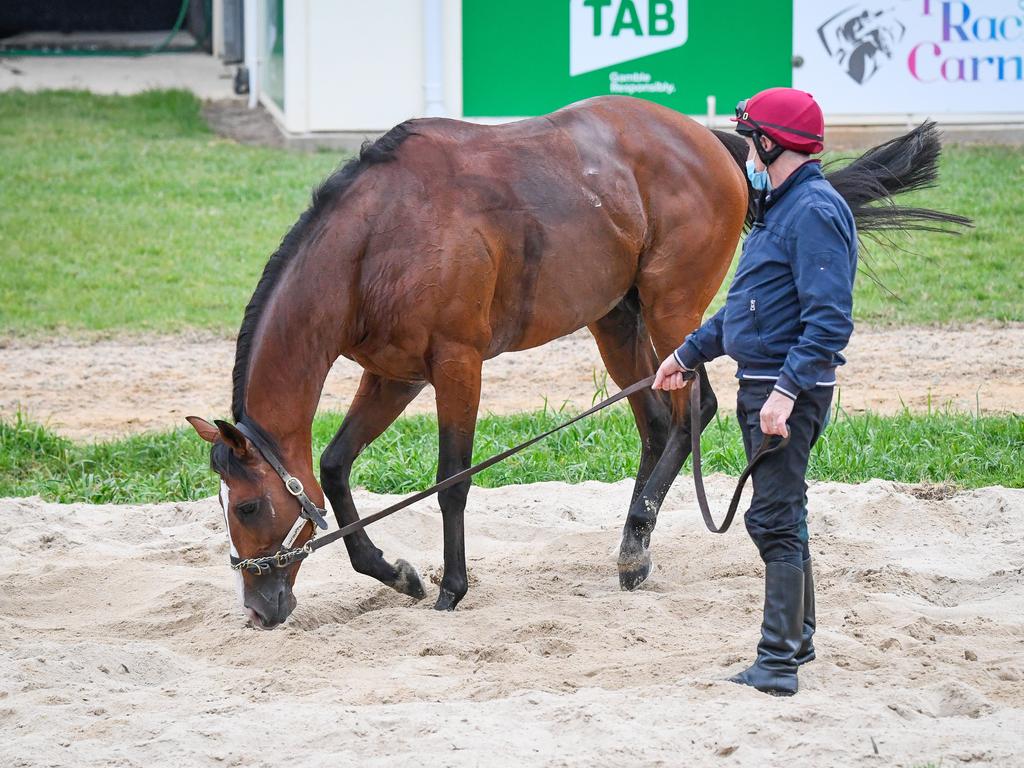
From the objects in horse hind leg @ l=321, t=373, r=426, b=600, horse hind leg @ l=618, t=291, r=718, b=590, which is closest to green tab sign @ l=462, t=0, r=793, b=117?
horse hind leg @ l=618, t=291, r=718, b=590

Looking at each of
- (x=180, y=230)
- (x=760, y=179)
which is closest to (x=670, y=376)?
(x=760, y=179)

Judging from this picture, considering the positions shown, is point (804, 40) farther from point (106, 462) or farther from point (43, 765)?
point (43, 765)

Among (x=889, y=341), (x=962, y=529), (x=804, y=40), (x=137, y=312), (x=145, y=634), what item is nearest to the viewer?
(x=145, y=634)

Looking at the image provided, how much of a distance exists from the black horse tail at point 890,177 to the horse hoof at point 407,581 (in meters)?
2.32

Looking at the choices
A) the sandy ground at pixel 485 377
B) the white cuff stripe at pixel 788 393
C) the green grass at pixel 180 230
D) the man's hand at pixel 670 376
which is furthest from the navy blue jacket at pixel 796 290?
the green grass at pixel 180 230

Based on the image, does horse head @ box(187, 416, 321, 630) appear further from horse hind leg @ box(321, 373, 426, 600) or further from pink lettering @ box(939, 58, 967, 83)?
pink lettering @ box(939, 58, 967, 83)

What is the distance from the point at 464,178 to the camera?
504cm

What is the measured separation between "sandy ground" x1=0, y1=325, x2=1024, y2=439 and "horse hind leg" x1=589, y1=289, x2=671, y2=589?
2104mm

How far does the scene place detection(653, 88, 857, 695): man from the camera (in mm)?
3814

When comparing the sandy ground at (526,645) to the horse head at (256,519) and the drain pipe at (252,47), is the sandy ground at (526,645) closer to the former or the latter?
the horse head at (256,519)

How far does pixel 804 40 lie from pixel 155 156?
707cm

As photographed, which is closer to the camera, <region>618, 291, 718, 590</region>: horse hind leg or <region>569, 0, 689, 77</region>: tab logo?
<region>618, 291, 718, 590</region>: horse hind leg

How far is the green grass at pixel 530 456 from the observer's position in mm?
6691

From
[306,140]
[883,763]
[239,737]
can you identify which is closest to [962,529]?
[883,763]
